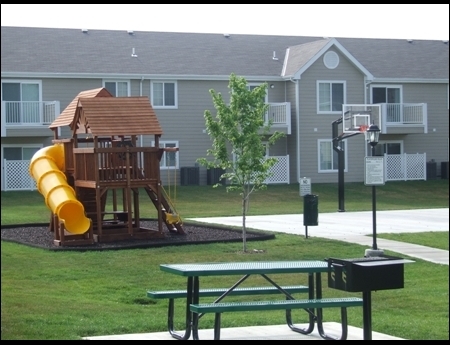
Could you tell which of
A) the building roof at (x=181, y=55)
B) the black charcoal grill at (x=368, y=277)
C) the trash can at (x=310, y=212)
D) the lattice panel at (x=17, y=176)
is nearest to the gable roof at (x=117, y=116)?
the trash can at (x=310, y=212)

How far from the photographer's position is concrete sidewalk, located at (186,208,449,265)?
19.9m

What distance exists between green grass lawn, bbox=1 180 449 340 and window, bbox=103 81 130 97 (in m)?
14.3

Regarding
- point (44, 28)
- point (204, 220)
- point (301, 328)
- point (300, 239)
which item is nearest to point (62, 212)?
point (300, 239)

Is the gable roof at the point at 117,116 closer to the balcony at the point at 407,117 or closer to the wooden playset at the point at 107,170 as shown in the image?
the wooden playset at the point at 107,170

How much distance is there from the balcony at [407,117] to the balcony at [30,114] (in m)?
16.6

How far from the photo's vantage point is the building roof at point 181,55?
4003 cm

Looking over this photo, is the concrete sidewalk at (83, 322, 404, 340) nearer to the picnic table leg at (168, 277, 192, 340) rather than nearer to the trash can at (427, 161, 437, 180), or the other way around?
the picnic table leg at (168, 277, 192, 340)

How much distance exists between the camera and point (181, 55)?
143 ft

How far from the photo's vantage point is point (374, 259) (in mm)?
9633

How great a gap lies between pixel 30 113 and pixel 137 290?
25.2 meters

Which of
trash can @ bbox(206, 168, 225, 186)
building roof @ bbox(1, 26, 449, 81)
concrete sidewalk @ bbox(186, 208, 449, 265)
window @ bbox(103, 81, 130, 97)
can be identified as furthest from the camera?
trash can @ bbox(206, 168, 225, 186)

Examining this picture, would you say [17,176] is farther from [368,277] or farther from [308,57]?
[368,277]

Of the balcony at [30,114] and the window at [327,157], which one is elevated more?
the balcony at [30,114]

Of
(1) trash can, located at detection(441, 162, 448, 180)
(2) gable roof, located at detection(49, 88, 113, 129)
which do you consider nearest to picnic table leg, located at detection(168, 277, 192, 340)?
(2) gable roof, located at detection(49, 88, 113, 129)
